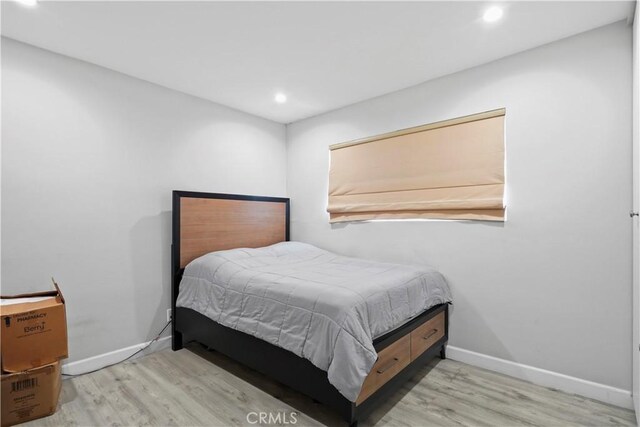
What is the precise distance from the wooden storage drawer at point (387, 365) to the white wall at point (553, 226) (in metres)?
0.81

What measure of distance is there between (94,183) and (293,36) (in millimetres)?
1942

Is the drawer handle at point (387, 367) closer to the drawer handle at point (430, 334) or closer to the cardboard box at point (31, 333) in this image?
the drawer handle at point (430, 334)

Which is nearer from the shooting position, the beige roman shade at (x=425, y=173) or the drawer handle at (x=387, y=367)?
the drawer handle at (x=387, y=367)

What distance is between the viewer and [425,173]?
289 cm

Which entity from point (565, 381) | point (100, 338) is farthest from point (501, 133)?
point (100, 338)

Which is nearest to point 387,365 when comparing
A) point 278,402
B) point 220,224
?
point 278,402

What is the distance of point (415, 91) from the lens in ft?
9.82

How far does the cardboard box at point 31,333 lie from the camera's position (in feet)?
5.95

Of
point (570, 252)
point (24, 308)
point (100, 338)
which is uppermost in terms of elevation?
point (570, 252)

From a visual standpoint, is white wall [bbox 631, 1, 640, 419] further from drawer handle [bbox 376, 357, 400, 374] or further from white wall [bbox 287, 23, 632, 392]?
drawer handle [bbox 376, 357, 400, 374]

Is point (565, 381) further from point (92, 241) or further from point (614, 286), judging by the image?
point (92, 241)

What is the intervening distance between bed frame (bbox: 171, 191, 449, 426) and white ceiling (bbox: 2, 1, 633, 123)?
1.19 metres

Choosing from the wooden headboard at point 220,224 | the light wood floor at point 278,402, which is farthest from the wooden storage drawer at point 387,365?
the wooden headboard at point 220,224

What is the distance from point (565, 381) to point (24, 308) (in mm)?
3511
